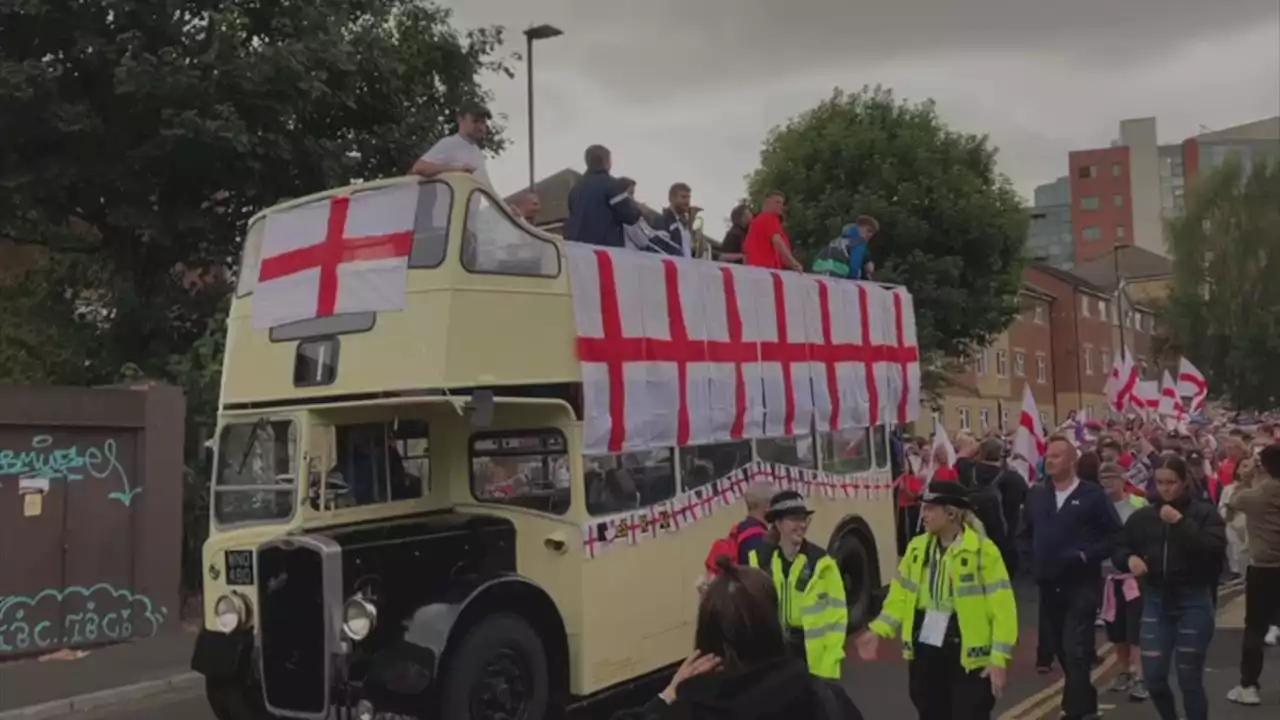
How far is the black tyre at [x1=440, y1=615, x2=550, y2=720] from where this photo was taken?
24.9 ft

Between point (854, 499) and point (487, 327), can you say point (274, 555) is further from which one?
point (854, 499)

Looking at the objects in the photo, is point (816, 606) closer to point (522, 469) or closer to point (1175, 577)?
point (1175, 577)

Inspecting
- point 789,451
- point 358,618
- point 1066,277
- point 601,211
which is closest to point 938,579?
point 358,618

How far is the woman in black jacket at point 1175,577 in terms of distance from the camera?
769cm

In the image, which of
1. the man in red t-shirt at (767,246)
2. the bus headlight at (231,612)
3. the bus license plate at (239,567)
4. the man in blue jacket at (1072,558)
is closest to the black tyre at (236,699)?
the bus headlight at (231,612)

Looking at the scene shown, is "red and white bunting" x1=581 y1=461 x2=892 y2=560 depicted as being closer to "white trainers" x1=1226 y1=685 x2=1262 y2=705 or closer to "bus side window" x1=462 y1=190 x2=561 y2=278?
"bus side window" x1=462 y1=190 x2=561 y2=278

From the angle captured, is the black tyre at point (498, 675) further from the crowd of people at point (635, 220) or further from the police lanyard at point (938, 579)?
the police lanyard at point (938, 579)

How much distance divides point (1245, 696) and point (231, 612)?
22.1 feet

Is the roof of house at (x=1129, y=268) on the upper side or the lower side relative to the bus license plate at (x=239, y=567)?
upper

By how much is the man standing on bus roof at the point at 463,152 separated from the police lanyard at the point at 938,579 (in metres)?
4.02

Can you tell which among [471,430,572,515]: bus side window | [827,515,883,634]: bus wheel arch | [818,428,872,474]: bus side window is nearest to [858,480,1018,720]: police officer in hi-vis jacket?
[471,430,572,515]: bus side window

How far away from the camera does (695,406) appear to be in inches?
393

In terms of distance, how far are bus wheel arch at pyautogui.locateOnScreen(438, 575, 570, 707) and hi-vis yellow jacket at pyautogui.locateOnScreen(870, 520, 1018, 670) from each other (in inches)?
104

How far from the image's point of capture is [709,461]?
33.5 feet
